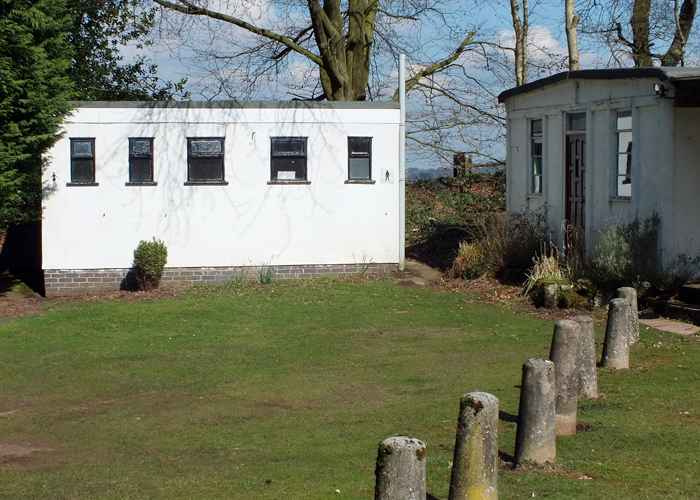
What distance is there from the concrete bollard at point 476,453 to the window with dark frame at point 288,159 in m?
12.0

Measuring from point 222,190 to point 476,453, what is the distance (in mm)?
12206

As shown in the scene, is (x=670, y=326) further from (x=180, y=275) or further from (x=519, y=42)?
(x=519, y=42)

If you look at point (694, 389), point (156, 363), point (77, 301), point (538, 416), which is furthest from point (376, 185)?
point (538, 416)

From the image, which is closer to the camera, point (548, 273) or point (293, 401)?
point (293, 401)

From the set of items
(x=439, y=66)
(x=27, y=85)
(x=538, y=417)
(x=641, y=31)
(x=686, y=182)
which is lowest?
(x=538, y=417)

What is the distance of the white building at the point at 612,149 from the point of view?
11250mm

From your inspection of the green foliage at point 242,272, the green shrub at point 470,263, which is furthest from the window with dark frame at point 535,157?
the green foliage at point 242,272

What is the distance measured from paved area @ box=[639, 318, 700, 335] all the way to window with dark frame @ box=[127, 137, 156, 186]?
1007cm

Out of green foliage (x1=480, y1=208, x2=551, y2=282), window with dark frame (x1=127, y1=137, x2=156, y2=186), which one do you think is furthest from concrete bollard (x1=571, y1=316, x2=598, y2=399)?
window with dark frame (x1=127, y1=137, x2=156, y2=186)

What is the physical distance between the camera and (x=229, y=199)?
15.9 meters

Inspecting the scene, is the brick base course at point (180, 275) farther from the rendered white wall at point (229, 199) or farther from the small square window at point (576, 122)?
the small square window at point (576, 122)

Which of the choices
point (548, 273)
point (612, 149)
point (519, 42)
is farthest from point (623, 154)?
point (519, 42)

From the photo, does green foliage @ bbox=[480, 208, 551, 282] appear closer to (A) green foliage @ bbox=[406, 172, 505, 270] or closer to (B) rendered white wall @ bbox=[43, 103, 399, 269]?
(A) green foliage @ bbox=[406, 172, 505, 270]

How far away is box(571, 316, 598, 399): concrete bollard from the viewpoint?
6.99 m
